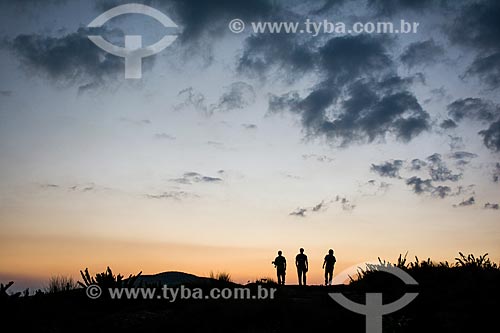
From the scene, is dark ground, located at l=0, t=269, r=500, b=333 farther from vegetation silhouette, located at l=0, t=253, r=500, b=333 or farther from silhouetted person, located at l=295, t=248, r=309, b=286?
silhouetted person, located at l=295, t=248, r=309, b=286

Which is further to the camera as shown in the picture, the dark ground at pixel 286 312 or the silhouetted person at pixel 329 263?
the silhouetted person at pixel 329 263

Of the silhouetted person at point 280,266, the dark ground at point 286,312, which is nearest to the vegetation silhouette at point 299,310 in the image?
the dark ground at point 286,312

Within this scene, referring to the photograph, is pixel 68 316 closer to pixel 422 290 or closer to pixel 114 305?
pixel 114 305

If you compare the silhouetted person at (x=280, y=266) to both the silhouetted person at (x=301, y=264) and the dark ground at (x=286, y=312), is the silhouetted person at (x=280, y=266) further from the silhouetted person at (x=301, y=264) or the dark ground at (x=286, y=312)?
the dark ground at (x=286, y=312)

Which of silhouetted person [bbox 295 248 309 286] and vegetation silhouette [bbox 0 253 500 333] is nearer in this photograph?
vegetation silhouette [bbox 0 253 500 333]

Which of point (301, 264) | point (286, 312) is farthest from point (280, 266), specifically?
point (286, 312)

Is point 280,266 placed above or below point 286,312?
above

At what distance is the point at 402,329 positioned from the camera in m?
14.1

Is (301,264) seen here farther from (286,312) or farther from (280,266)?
(286,312)

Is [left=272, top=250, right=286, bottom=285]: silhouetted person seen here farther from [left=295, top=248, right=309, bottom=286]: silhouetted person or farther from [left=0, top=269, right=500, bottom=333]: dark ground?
[left=0, top=269, right=500, bottom=333]: dark ground

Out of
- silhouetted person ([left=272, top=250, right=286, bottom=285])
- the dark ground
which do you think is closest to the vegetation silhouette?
the dark ground

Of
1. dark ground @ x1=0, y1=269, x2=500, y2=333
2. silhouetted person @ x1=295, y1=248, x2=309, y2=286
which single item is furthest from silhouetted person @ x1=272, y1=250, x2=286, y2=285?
dark ground @ x1=0, y1=269, x2=500, y2=333

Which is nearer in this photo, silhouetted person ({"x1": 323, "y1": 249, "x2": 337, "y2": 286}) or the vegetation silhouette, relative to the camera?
the vegetation silhouette

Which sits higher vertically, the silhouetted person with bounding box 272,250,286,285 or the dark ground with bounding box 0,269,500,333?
the silhouetted person with bounding box 272,250,286,285
